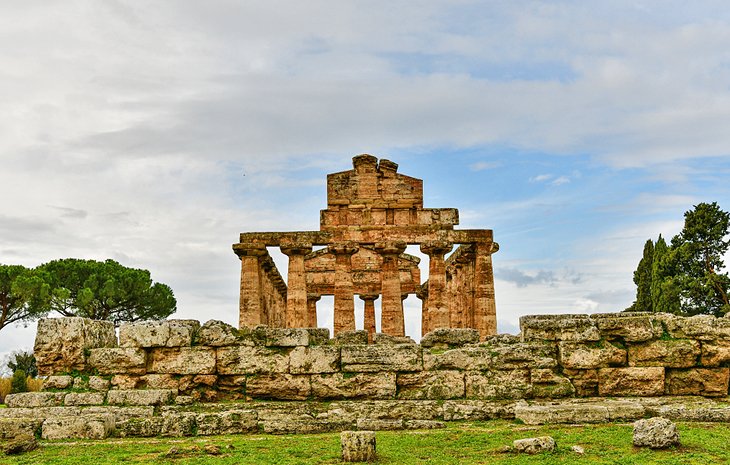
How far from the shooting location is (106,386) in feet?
46.8

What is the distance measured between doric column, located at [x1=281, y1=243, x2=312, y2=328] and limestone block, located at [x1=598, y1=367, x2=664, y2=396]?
2176 cm

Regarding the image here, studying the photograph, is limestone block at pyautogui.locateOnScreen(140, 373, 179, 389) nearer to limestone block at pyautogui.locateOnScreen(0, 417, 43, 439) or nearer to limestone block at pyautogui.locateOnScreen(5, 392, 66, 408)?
limestone block at pyautogui.locateOnScreen(5, 392, 66, 408)

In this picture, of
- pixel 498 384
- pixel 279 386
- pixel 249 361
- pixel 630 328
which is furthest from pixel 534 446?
pixel 249 361

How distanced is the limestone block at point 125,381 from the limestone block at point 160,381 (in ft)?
0.40

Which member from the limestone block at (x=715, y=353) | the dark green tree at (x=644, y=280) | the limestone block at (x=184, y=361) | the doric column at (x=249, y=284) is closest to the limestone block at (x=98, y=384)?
the limestone block at (x=184, y=361)

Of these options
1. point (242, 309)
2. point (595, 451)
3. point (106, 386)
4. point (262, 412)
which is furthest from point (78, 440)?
point (242, 309)

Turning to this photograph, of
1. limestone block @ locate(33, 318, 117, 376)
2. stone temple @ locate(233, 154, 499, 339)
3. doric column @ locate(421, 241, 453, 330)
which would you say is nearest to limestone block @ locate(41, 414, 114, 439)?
limestone block @ locate(33, 318, 117, 376)

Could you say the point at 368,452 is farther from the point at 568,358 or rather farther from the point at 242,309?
the point at 242,309

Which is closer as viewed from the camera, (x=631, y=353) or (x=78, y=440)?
(x=78, y=440)

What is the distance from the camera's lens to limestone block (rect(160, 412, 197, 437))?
1270cm

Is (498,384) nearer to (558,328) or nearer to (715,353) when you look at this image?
(558,328)

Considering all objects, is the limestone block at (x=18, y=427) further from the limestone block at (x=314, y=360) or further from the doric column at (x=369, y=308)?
the doric column at (x=369, y=308)

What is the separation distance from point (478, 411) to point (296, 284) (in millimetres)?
22189

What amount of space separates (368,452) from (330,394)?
14.4ft
